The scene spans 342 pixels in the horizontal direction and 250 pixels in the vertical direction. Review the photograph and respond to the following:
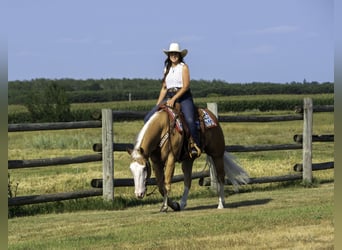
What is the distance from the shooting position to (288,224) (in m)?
8.12

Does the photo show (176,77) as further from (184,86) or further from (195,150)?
(195,150)

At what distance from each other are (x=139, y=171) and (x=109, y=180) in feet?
9.51

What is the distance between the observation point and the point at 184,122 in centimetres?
999

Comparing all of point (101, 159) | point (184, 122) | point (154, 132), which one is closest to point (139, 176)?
point (154, 132)

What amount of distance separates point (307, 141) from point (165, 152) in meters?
5.73

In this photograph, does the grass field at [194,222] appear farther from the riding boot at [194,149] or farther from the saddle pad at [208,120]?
the saddle pad at [208,120]

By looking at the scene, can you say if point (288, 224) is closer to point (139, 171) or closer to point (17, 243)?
point (139, 171)

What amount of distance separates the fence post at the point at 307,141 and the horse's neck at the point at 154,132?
560 centimetres

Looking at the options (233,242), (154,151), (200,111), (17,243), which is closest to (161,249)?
(233,242)

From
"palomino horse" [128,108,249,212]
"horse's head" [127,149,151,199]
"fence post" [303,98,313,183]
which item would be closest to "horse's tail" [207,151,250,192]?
"palomino horse" [128,108,249,212]

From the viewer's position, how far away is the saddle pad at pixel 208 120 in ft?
34.2

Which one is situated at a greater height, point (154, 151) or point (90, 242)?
point (154, 151)

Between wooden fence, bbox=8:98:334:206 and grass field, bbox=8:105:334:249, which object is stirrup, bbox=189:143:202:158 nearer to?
grass field, bbox=8:105:334:249

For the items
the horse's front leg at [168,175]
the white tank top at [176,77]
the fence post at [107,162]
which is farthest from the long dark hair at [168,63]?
the fence post at [107,162]
